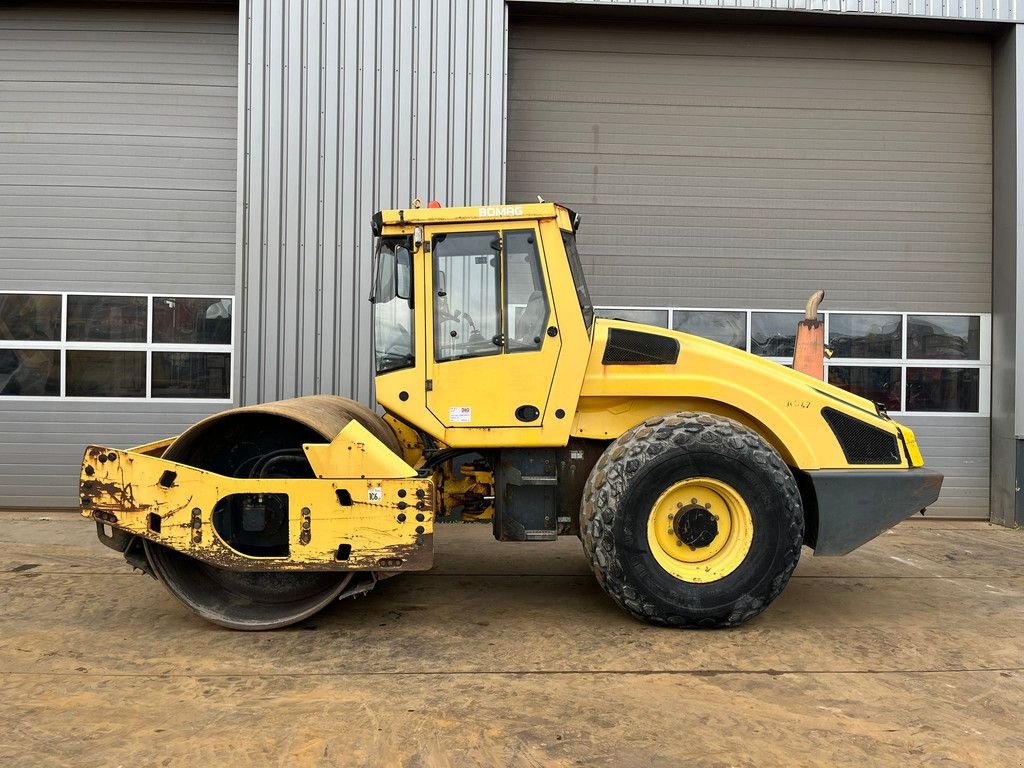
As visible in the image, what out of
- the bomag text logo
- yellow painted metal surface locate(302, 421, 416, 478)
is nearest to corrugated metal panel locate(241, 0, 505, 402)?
the bomag text logo

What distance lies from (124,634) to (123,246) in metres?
5.31

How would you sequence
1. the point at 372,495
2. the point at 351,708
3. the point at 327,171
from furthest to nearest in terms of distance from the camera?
the point at 327,171, the point at 372,495, the point at 351,708

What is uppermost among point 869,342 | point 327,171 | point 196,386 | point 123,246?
point 327,171

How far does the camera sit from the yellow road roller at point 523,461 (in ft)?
13.7

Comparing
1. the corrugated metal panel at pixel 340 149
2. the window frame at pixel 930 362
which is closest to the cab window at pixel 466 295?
the corrugated metal panel at pixel 340 149

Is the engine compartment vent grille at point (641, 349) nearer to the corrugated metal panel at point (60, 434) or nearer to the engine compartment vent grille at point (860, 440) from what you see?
the engine compartment vent grille at point (860, 440)

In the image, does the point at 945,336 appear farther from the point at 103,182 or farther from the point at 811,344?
the point at 103,182

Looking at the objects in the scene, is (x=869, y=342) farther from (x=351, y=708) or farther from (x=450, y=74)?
(x=351, y=708)

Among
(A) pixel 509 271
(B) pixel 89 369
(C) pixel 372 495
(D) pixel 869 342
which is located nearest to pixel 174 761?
(C) pixel 372 495

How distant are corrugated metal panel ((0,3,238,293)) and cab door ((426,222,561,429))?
4.59 meters

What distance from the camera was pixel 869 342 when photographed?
852 centimetres

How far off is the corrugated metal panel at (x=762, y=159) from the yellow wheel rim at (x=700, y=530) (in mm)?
4299

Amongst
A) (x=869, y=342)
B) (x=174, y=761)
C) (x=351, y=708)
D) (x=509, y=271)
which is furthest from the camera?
(x=869, y=342)

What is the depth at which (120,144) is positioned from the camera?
8.15 meters
